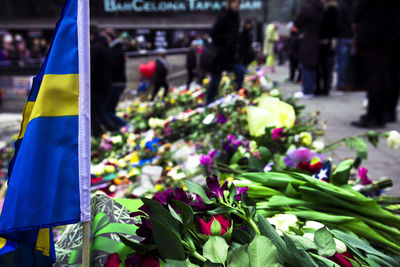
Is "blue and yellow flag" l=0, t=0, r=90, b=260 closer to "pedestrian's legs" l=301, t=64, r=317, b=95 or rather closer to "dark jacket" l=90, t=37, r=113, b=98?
"dark jacket" l=90, t=37, r=113, b=98

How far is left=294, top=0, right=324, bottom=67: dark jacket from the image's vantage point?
23.1 ft

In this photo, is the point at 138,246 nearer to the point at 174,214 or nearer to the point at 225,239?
the point at 174,214

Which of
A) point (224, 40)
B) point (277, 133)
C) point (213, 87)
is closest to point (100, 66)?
point (213, 87)

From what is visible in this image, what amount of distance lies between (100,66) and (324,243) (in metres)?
5.25

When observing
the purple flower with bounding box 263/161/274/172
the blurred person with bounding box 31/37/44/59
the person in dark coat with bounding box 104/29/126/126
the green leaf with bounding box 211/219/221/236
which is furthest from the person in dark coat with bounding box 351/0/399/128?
the blurred person with bounding box 31/37/44/59

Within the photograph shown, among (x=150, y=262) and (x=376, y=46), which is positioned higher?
(x=376, y=46)

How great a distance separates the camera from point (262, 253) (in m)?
0.98

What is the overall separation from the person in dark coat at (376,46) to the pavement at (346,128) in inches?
10.8

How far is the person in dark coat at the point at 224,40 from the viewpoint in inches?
229

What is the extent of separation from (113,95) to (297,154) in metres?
4.96

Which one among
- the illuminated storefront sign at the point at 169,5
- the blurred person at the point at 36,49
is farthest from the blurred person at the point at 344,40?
the illuminated storefront sign at the point at 169,5

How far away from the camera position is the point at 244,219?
45.3 inches

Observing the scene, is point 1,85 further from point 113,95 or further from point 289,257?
point 289,257

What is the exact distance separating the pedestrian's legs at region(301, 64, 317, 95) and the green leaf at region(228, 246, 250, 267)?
662cm
